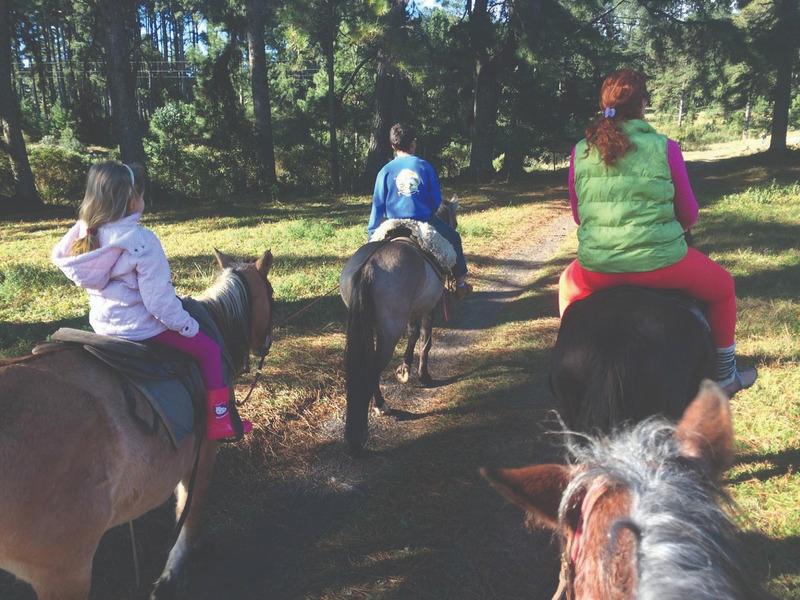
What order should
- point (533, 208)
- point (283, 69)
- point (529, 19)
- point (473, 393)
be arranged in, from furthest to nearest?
point (283, 69)
point (529, 19)
point (533, 208)
point (473, 393)

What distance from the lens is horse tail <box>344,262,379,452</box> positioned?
4.52 meters

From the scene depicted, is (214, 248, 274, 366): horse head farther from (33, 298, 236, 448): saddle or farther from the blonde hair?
the blonde hair

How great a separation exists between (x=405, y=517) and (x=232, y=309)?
1845mm

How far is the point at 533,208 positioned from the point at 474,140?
6.39 metres

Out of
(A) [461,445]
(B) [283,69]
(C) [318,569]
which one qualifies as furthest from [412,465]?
(B) [283,69]

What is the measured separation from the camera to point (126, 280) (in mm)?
2664

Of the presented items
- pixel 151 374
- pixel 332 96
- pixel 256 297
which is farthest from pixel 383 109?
pixel 151 374

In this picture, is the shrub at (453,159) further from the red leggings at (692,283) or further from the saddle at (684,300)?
the saddle at (684,300)

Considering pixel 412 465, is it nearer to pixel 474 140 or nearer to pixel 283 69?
pixel 474 140

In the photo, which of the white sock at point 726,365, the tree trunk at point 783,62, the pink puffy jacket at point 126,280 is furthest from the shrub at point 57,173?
the tree trunk at point 783,62

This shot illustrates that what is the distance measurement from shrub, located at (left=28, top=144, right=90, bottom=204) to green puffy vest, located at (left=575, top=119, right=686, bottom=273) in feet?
68.4

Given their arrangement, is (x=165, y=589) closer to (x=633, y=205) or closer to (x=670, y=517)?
(x=670, y=517)

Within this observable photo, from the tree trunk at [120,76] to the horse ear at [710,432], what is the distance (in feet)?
56.7

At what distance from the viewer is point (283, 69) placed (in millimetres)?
33438
